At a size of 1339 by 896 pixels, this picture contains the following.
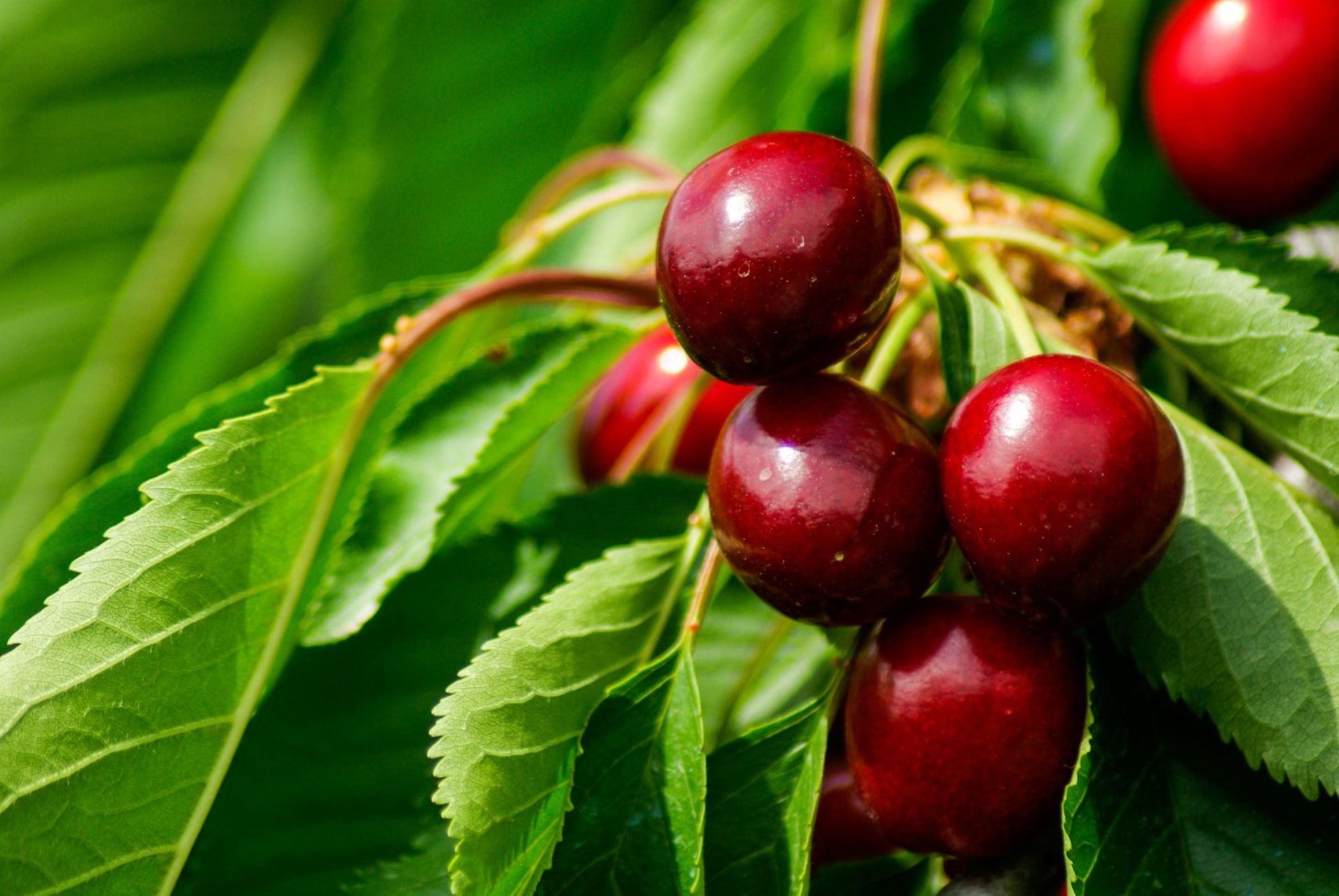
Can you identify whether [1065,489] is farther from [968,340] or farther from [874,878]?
[874,878]

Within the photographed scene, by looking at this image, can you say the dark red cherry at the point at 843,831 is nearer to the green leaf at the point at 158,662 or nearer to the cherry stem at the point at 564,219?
the green leaf at the point at 158,662

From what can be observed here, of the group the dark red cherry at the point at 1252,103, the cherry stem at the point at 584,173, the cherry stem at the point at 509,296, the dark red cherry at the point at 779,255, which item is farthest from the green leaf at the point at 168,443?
the dark red cherry at the point at 1252,103

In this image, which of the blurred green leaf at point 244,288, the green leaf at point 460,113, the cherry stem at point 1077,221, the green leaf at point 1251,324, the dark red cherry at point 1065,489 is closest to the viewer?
the dark red cherry at point 1065,489

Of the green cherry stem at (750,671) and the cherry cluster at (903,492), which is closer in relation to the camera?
the cherry cluster at (903,492)

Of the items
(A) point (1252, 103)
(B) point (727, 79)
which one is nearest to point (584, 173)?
(B) point (727, 79)

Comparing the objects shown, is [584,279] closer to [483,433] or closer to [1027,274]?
[483,433]
